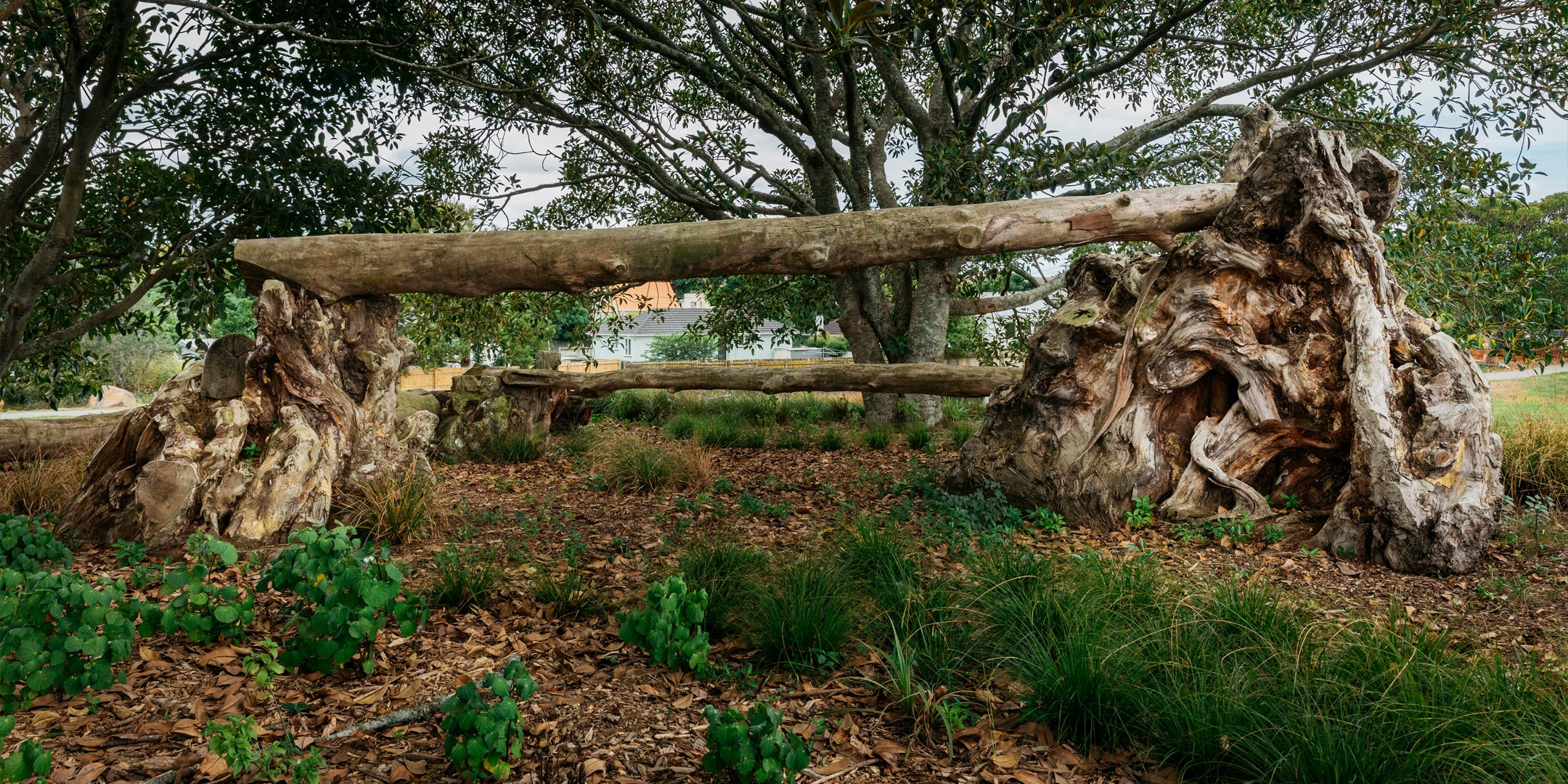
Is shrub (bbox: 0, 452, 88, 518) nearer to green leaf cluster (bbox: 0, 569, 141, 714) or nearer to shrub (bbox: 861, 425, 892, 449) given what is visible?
green leaf cluster (bbox: 0, 569, 141, 714)

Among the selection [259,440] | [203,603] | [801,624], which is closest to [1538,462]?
[801,624]

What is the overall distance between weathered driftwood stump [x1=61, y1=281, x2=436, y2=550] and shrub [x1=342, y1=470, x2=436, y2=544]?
6.2 inches

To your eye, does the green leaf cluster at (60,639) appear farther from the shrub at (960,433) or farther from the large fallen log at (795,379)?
the shrub at (960,433)

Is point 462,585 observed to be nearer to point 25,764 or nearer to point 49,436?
point 25,764

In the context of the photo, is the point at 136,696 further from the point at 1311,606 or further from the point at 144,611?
the point at 1311,606

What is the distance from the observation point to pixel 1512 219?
73.5 feet

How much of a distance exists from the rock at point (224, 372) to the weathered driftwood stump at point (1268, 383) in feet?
16.1

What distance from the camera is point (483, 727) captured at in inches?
89.0

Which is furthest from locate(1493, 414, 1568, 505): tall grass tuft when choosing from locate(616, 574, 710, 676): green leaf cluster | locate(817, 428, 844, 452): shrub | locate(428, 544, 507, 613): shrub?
locate(428, 544, 507, 613): shrub

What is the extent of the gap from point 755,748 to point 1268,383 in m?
4.56

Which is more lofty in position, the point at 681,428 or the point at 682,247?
the point at 682,247

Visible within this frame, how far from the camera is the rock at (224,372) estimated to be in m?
5.14

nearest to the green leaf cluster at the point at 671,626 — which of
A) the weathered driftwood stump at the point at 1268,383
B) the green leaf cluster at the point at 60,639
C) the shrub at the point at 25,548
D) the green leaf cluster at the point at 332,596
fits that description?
the green leaf cluster at the point at 332,596

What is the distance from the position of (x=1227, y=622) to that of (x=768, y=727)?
1.88m
